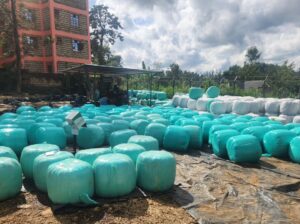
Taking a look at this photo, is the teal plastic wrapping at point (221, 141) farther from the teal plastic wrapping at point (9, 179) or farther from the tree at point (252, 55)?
the tree at point (252, 55)

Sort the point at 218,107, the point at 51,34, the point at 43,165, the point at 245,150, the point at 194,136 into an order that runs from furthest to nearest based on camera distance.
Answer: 1. the point at 51,34
2. the point at 218,107
3. the point at 194,136
4. the point at 245,150
5. the point at 43,165

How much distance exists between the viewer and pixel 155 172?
4.17 metres

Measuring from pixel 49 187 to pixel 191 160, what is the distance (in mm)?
3308

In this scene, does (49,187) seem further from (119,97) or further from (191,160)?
(119,97)

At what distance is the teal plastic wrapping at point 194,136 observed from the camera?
7.08 metres

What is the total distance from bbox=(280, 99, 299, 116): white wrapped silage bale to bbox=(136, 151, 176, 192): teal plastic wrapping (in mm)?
6724

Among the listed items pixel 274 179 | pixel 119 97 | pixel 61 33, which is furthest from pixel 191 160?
pixel 61 33

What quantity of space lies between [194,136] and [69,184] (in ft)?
13.5

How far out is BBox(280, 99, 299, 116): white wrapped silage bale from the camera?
30.7 ft

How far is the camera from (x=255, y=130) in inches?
270

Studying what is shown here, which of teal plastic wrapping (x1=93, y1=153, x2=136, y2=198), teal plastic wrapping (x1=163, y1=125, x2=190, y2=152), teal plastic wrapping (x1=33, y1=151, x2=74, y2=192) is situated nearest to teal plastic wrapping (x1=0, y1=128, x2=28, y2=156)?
teal plastic wrapping (x1=33, y1=151, x2=74, y2=192)

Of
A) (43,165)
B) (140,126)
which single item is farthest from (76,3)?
(43,165)

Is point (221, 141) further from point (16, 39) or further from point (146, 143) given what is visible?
point (16, 39)

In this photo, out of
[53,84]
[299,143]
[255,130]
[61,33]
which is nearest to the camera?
[299,143]
